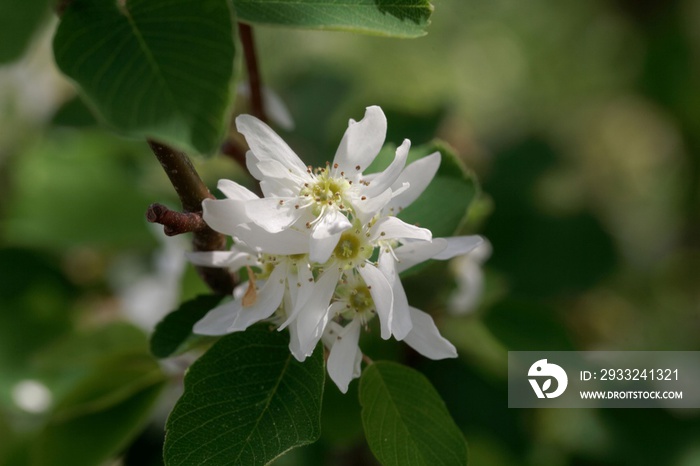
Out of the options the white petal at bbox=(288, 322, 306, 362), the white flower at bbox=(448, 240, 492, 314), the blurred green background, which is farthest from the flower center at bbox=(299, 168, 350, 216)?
the white flower at bbox=(448, 240, 492, 314)

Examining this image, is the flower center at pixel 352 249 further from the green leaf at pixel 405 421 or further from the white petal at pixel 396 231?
the green leaf at pixel 405 421

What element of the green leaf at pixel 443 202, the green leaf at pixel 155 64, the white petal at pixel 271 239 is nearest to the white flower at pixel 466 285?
the green leaf at pixel 443 202

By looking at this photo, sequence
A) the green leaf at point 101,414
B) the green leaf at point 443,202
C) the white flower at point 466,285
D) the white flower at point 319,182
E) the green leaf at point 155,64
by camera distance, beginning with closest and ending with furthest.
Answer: the green leaf at point 155,64, the white flower at point 319,182, the green leaf at point 443,202, the green leaf at point 101,414, the white flower at point 466,285

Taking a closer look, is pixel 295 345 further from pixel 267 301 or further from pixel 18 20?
pixel 18 20

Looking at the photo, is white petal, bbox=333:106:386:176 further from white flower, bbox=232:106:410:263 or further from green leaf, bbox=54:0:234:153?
green leaf, bbox=54:0:234:153

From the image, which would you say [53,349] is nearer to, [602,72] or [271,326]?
[271,326]

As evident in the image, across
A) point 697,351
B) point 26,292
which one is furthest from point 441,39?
point 26,292
